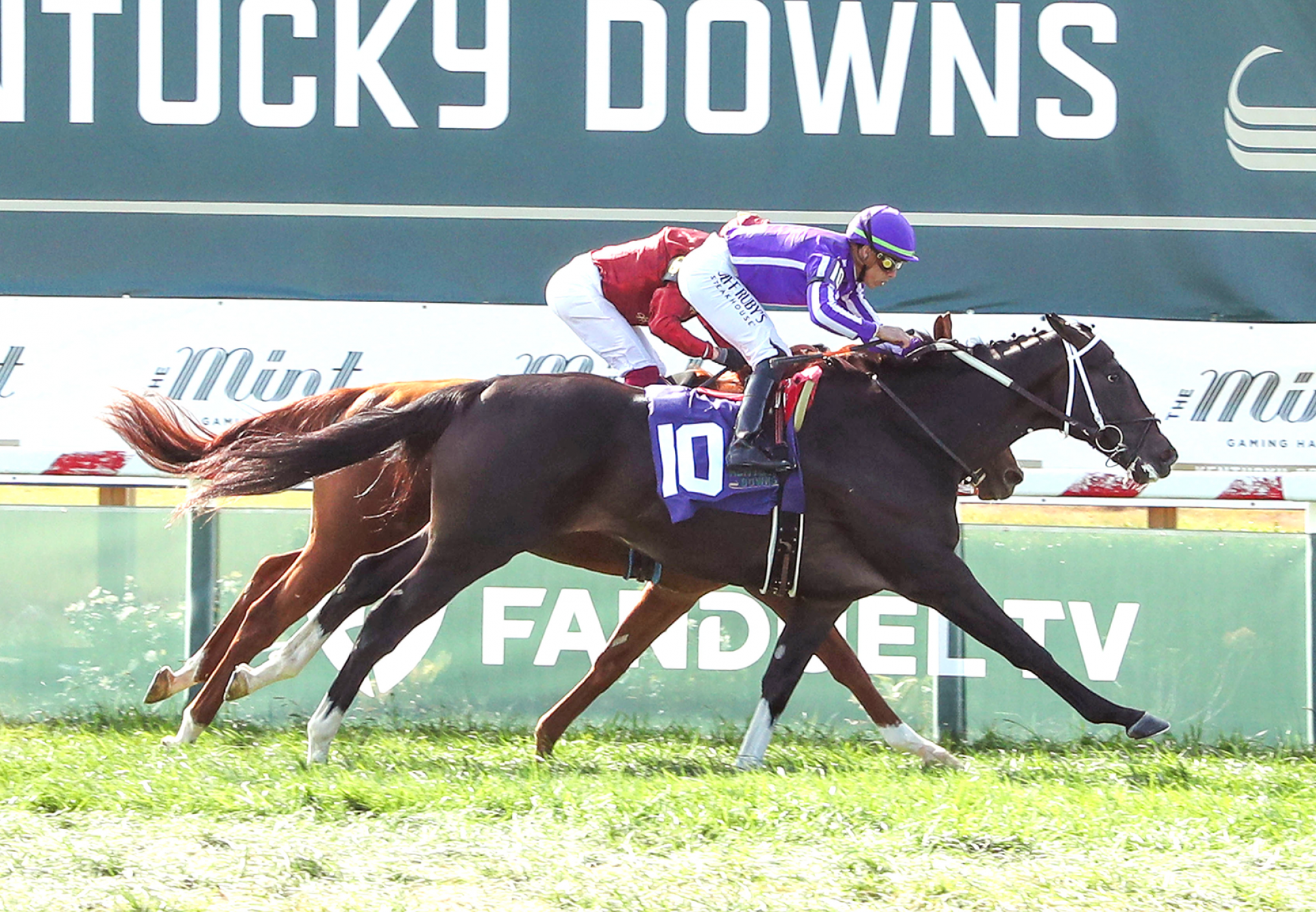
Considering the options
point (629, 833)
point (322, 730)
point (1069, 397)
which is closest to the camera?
point (629, 833)

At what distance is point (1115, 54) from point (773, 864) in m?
4.59

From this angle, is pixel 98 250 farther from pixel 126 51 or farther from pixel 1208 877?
pixel 1208 877

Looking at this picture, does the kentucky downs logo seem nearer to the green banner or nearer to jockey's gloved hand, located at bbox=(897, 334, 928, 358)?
the green banner

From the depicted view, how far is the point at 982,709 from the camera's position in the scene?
6.54 meters

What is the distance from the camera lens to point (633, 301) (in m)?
5.81

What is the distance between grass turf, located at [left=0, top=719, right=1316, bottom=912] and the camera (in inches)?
143

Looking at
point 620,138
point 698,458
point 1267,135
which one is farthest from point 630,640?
point 1267,135

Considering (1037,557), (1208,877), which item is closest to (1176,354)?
(1037,557)

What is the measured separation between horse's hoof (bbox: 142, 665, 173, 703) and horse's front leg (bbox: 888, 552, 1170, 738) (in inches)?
107

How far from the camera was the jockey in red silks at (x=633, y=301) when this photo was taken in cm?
571

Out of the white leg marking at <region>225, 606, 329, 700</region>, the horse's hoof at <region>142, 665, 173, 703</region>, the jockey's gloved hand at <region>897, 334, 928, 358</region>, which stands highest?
the jockey's gloved hand at <region>897, 334, 928, 358</region>

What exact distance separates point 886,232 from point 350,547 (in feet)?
7.28

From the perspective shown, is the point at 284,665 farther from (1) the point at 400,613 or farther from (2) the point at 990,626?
(2) the point at 990,626

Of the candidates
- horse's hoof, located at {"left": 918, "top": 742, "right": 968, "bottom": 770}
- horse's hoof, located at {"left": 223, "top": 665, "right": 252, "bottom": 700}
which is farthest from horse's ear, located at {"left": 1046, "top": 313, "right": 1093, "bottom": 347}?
horse's hoof, located at {"left": 223, "top": 665, "right": 252, "bottom": 700}
